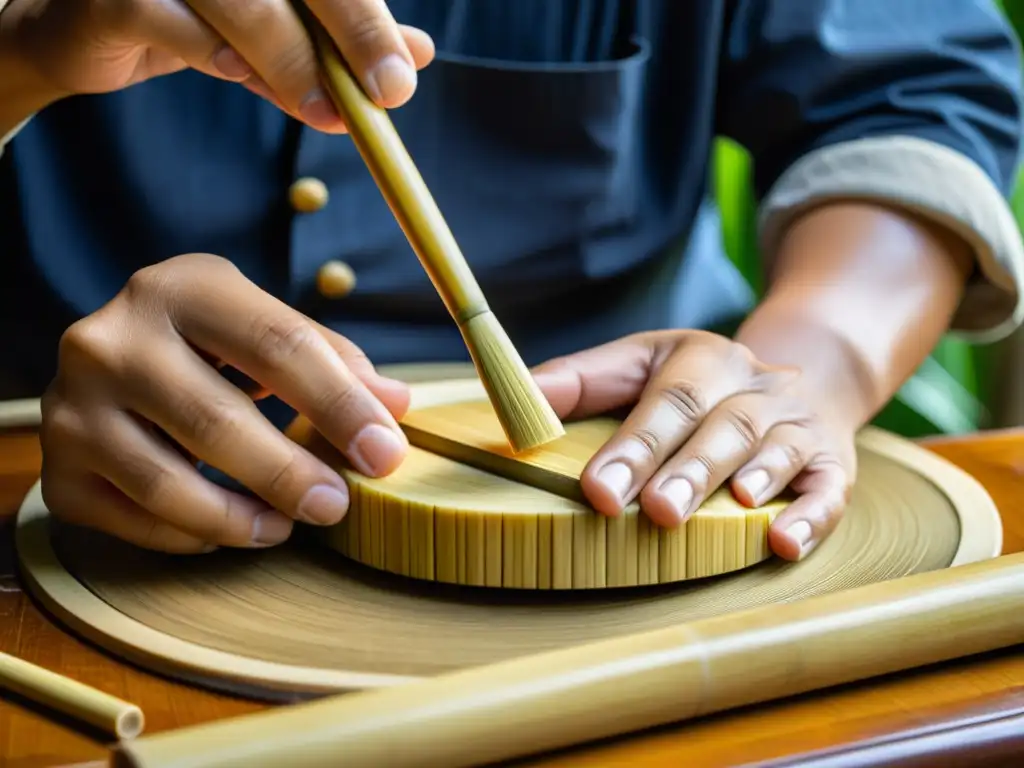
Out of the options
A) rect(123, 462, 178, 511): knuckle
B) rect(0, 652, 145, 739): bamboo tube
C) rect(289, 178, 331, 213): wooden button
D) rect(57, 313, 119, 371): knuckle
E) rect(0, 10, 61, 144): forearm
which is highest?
rect(0, 10, 61, 144): forearm

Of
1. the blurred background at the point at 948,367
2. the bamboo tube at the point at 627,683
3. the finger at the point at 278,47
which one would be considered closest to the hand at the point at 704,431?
the bamboo tube at the point at 627,683

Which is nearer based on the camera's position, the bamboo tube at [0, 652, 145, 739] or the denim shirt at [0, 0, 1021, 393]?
the bamboo tube at [0, 652, 145, 739]

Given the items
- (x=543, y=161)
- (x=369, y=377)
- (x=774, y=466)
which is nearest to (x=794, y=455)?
(x=774, y=466)

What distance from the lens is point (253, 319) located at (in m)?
0.60

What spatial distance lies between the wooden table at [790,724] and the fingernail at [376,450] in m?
0.15

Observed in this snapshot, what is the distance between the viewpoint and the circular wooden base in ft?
1.71

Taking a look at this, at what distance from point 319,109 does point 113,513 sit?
232mm

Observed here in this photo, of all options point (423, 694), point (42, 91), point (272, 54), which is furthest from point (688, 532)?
point (42, 91)

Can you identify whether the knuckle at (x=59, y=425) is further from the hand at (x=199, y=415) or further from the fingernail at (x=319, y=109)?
the fingernail at (x=319, y=109)

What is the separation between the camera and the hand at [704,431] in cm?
60

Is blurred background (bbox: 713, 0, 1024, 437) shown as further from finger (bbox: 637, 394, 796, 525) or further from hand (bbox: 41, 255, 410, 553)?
hand (bbox: 41, 255, 410, 553)

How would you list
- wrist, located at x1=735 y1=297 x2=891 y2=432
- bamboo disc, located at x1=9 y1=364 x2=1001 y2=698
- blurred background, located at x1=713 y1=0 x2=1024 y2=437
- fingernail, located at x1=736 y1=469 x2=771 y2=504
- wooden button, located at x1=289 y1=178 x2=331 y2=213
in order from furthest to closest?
blurred background, located at x1=713 y1=0 x2=1024 y2=437
wooden button, located at x1=289 y1=178 x2=331 y2=213
wrist, located at x1=735 y1=297 x2=891 y2=432
fingernail, located at x1=736 y1=469 x2=771 y2=504
bamboo disc, located at x1=9 y1=364 x2=1001 y2=698

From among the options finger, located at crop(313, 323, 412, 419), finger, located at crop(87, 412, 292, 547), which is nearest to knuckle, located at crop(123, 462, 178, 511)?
finger, located at crop(87, 412, 292, 547)

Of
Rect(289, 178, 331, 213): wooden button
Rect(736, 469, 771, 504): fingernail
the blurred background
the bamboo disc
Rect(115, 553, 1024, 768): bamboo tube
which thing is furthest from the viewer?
the blurred background
